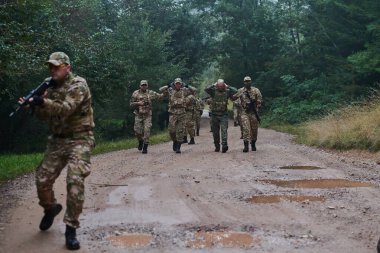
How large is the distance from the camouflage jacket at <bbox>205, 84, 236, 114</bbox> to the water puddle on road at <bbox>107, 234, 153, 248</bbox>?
360 inches

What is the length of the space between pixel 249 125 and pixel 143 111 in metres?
3.14

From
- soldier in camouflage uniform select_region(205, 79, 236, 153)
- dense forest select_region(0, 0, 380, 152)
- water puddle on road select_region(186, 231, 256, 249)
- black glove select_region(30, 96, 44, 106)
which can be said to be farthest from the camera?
dense forest select_region(0, 0, 380, 152)

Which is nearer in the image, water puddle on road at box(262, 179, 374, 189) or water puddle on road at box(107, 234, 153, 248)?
water puddle on road at box(107, 234, 153, 248)

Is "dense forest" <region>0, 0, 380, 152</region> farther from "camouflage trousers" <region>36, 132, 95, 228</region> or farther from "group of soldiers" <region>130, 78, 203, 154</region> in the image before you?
Result: "camouflage trousers" <region>36, 132, 95, 228</region>

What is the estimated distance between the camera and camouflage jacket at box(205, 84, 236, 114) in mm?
14531

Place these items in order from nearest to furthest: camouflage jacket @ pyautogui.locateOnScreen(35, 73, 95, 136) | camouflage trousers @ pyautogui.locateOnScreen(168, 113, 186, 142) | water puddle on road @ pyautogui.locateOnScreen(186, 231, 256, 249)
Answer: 1. water puddle on road @ pyautogui.locateOnScreen(186, 231, 256, 249)
2. camouflage jacket @ pyautogui.locateOnScreen(35, 73, 95, 136)
3. camouflage trousers @ pyautogui.locateOnScreen(168, 113, 186, 142)

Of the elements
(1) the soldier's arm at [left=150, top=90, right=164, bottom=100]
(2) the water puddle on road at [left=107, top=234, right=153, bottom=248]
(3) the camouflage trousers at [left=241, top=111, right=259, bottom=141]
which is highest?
(1) the soldier's arm at [left=150, top=90, right=164, bottom=100]

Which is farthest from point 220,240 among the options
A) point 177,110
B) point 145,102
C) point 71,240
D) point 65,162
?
point 145,102

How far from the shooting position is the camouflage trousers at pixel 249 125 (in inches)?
571

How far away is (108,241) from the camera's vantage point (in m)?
5.46

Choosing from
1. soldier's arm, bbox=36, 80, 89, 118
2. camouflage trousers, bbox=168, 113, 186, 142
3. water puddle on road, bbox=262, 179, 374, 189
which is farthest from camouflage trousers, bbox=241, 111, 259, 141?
soldier's arm, bbox=36, 80, 89, 118

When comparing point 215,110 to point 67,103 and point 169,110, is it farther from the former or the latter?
point 67,103

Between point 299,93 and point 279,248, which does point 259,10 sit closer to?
point 299,93

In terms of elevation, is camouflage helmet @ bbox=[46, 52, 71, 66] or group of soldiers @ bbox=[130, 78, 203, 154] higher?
camouflage helmet @ bbox=[46, 52, 71, 66]
